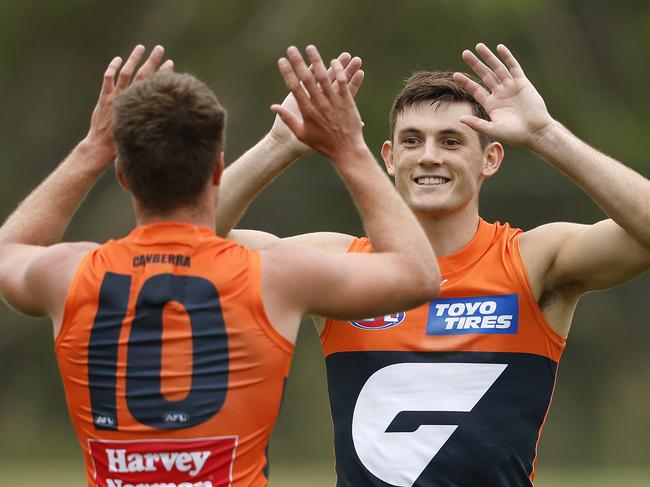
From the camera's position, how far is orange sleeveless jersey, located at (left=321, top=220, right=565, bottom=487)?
4855mm

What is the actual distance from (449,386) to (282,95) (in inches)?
701

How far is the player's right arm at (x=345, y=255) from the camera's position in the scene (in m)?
3.65

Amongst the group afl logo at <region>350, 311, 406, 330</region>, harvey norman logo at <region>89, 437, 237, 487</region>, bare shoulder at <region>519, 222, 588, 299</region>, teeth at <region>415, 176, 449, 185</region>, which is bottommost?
harvey norman logo at <region>89, 437, 237, 487</region>

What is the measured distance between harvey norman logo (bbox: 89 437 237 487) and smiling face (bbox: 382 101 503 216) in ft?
6.48

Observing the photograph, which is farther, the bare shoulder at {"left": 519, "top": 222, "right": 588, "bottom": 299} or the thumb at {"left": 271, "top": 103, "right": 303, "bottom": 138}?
the bare shoulder at {"left": 519, "top": 222, "right": 588, "bottom": 299}

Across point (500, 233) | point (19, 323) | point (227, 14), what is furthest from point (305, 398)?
point (500, 233)

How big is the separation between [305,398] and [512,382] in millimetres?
14919

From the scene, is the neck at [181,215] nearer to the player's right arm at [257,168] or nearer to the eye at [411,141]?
the player's right arm at [257,168]

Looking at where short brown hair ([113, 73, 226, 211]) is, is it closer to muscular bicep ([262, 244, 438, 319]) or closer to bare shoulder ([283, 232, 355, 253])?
muscular bicep ([262, 244, 438, 319])

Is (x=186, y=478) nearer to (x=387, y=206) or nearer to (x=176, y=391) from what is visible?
(x=176, y=391)

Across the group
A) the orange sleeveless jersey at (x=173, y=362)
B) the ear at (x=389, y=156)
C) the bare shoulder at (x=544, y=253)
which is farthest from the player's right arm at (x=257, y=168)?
the orange sleeveless jersey at (x=173, y=362)

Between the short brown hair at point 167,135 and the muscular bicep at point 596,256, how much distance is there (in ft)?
5.92

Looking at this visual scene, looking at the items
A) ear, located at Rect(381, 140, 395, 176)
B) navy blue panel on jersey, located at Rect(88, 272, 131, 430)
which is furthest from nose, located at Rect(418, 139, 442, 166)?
navy blue panel on jersey, located at Rect(88, 272, 131, 430)

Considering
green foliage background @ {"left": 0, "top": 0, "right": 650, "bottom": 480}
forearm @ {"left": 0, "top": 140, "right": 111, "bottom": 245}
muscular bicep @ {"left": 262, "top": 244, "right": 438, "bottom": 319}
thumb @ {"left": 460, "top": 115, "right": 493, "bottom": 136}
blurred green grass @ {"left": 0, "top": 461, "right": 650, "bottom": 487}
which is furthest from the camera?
green foliage background @ {"left": 0, "top": 0, "right": 650, "bottom": 480}
